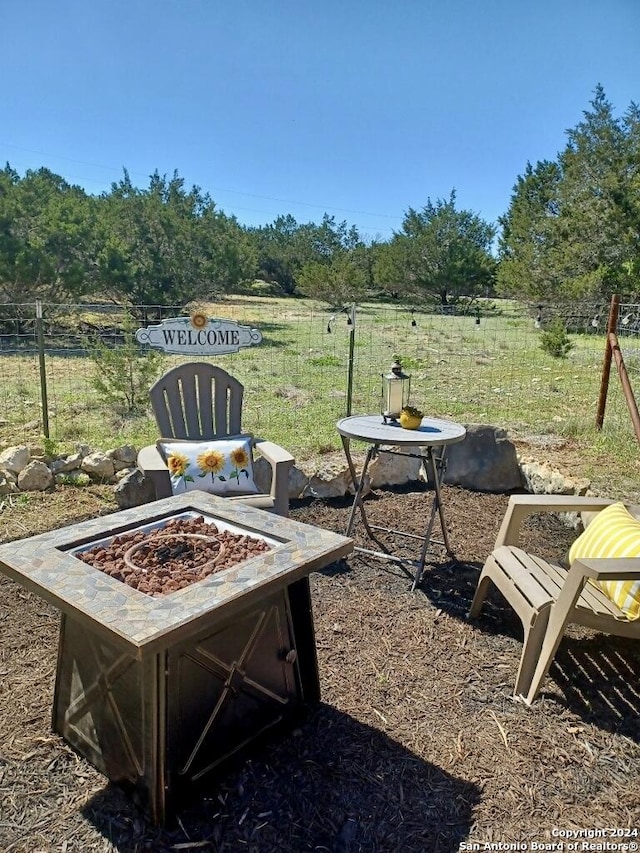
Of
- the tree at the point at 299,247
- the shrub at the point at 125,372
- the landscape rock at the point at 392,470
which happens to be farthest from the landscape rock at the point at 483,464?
the tree at the point at 299,247

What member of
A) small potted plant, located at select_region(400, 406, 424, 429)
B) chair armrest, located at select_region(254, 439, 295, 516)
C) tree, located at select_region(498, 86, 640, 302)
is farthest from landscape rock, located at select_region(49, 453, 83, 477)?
tree, located at select_region(498, 86, 640, 302)

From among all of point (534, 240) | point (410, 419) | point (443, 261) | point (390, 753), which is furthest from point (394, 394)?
point (443, 261)

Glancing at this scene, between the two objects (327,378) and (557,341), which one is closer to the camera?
(327,378)

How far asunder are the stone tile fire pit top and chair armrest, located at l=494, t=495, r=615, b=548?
955 mm

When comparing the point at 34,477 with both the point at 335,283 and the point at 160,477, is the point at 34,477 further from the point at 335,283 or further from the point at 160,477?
the point at 335,283

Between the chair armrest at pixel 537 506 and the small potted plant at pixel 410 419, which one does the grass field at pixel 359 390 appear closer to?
the small potted plant at pixel 410 419

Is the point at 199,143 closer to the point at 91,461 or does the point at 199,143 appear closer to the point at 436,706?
the point at 91,461

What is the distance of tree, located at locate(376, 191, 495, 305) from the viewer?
23.0 meters

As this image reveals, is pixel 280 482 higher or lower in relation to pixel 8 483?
higher

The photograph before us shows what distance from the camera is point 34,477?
3.58 m

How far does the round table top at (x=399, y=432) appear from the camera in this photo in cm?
262

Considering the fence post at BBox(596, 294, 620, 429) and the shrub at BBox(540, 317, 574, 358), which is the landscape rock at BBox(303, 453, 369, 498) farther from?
the shrub at BBox(540, 317, 574, 358)

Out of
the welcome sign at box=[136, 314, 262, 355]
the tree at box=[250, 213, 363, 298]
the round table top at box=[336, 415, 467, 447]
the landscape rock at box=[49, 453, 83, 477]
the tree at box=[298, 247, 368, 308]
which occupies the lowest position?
the landscape rock at box=[49, 453, 83, 477]

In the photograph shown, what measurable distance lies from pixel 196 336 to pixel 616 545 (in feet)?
8.15
